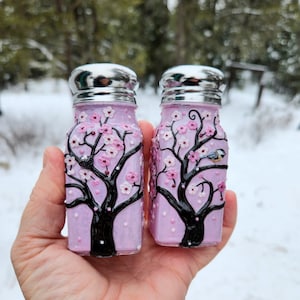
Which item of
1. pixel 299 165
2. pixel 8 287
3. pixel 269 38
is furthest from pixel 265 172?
pixel 269 38

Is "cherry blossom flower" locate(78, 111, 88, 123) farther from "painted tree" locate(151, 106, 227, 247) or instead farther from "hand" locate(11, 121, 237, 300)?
"painted tree" locate(151, 106, 227, 247)

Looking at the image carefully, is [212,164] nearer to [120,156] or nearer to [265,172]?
[120,156]

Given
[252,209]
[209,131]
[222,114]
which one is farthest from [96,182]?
[222,114]

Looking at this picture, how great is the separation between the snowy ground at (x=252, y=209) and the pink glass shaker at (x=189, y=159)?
1.34 m

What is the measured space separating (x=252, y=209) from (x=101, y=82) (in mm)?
2544

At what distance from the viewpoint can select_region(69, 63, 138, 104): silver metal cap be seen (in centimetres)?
90

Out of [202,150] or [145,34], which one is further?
[145,34]

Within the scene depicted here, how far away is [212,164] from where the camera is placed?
0.97m

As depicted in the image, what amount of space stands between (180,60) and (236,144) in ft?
7.37

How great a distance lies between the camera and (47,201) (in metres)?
0.96

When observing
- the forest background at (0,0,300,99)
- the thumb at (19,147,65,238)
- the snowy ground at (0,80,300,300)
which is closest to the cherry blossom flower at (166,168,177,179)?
the thumb at (19,147,65,238)

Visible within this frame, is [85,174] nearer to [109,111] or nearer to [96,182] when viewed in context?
[96,182]

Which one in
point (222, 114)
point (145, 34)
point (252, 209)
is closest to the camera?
point (252, 209)

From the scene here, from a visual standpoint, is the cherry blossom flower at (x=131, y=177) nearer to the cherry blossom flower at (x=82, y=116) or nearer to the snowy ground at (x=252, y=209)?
the cherry blossom flower at (x=82, y=116)
